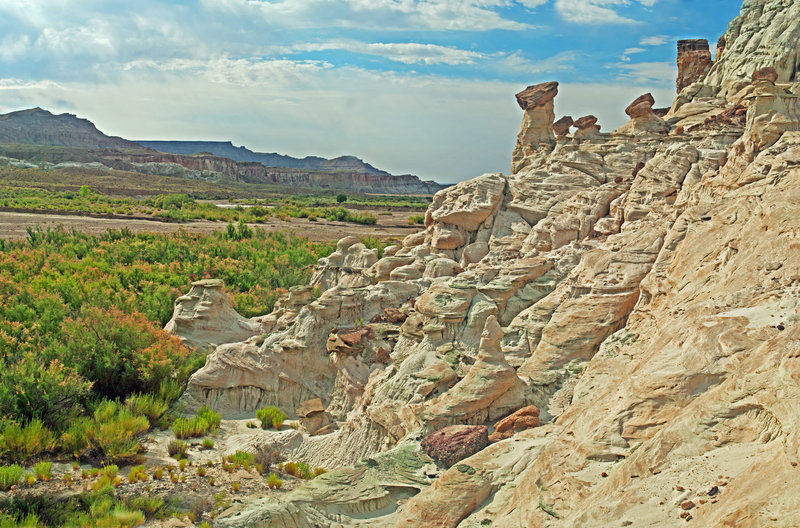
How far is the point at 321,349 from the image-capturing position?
1375 cm

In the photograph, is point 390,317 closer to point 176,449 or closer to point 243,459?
point 243,459

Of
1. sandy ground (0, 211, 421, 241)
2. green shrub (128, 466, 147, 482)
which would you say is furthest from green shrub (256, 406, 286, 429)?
sandy ground (0, 211, 421, 241)

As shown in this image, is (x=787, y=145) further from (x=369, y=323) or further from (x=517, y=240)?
(x=369, y=323)

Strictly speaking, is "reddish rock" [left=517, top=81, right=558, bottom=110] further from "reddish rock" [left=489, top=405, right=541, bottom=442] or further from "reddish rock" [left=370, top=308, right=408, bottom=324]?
"reddish rock" [left=489, top=405, right=541, bottom=442]

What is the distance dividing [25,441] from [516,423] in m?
7.96

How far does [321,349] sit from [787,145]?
9566 mm

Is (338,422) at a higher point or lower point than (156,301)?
lower

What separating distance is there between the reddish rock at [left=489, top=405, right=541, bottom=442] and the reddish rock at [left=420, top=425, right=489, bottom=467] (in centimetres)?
17

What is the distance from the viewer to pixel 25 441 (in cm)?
1012

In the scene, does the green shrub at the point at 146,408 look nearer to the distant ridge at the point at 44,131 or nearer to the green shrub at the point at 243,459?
the green shrub at the point at 243,459

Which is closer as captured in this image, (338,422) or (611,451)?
(611,451)

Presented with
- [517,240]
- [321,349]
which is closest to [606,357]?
[517,240]

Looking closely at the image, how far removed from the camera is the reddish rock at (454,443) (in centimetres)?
829

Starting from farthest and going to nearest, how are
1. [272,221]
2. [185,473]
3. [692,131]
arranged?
[272,221]
[692,131]
[185,473]
